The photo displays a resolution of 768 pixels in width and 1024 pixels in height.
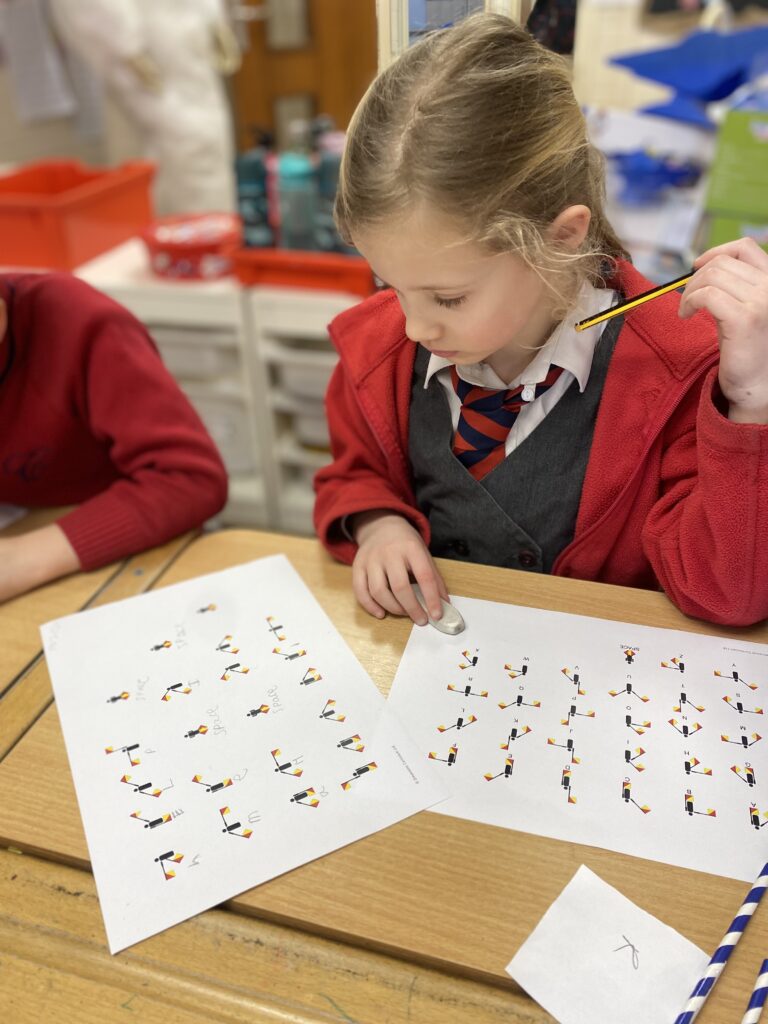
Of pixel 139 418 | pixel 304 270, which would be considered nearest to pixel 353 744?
pixel 139 418

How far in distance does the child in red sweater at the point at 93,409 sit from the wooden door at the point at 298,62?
2.13 metres

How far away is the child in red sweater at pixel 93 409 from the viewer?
890mm

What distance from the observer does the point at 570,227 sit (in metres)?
0.66

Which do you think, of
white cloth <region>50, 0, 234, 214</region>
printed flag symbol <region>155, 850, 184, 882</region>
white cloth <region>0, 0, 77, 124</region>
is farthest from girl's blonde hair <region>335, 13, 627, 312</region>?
white cloth <region>0, 0, 77, 124</region>

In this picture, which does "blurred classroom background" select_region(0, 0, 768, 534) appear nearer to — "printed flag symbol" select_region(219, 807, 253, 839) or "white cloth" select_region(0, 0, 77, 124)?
"white cloth" select_region(0, 0, 77, 124)

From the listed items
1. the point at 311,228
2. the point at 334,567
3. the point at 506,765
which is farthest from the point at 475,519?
the point at 311,228

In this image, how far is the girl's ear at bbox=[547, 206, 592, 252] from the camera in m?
0.65

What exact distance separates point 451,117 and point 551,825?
0.49 m

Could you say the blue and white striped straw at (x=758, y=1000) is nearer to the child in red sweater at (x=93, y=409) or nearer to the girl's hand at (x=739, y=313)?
the girl's hand at (x=739, y=313)

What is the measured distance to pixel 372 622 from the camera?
2.27ft

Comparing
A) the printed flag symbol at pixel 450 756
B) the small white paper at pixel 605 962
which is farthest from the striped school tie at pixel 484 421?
the small white paper at pixel 605 962

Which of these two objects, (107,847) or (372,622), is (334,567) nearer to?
(372,622)

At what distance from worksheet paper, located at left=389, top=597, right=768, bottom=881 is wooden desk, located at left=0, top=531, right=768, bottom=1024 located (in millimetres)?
15

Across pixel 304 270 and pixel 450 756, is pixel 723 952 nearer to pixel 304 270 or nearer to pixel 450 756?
pixel 450 756
